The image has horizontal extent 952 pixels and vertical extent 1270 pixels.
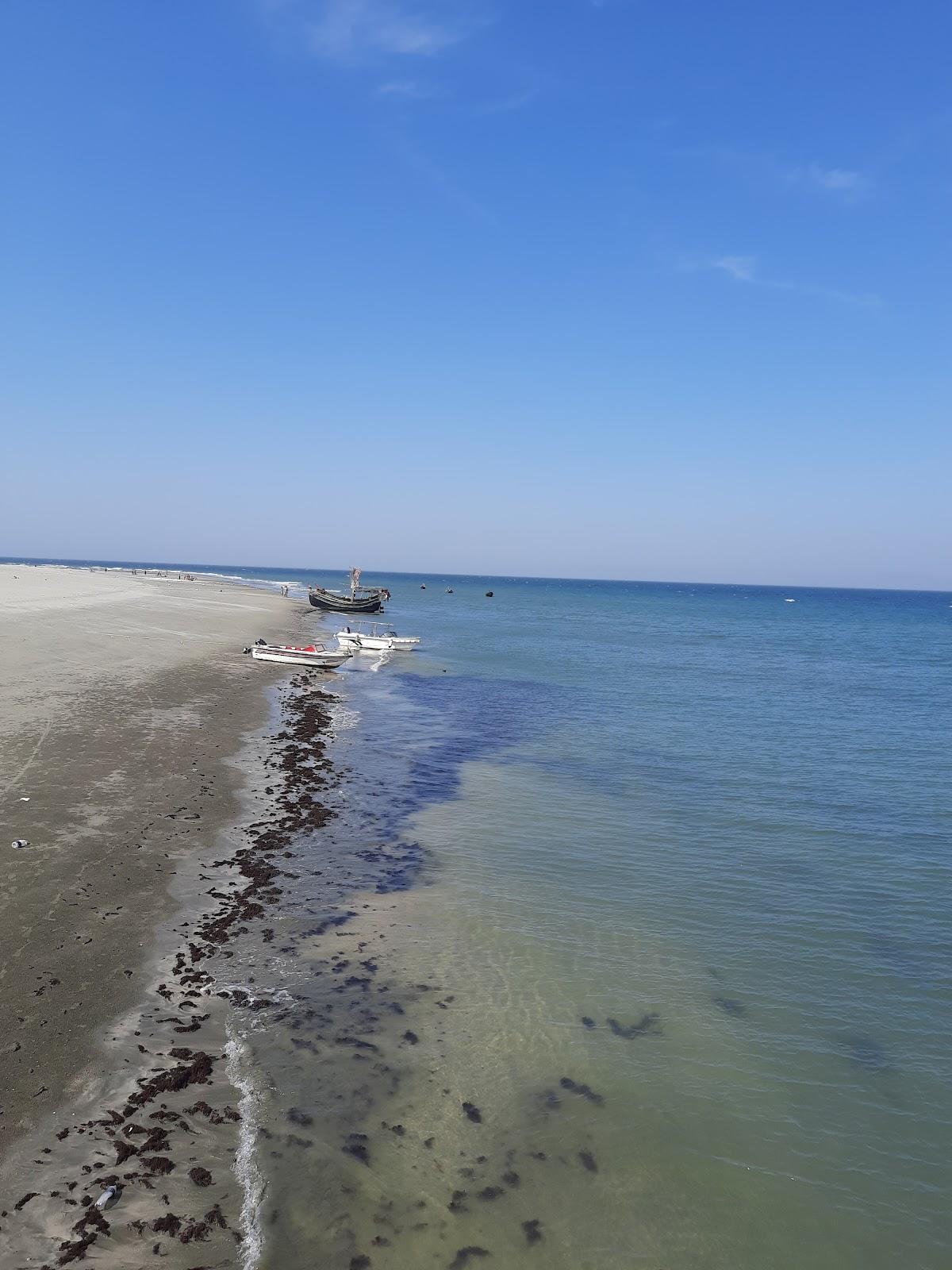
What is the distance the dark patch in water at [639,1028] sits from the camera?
9.54 m

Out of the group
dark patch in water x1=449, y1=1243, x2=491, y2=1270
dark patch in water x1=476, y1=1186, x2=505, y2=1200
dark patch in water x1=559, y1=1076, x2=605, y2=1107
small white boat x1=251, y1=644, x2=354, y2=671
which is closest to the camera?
dark patch in water x1=449, y1=1243, x2=491, y2=1270

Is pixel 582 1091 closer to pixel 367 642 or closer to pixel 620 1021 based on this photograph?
pixel 620 1021

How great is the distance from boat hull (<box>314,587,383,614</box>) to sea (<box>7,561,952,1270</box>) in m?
56.6

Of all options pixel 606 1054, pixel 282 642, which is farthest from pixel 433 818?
pixel 282 642

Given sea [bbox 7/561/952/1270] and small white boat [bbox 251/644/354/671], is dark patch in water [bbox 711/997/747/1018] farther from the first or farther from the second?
small white boat [bbox 251/644/354/671]

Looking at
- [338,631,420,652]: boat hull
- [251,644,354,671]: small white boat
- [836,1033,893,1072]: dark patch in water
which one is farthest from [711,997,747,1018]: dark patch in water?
[338,631,420,652]: boat hull

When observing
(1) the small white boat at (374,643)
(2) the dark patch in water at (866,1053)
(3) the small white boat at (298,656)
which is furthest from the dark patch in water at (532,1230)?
(1) the small white boat at (374,643)

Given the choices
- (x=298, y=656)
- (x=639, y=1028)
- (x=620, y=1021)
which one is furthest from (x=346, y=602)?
(x=639, y=1028)

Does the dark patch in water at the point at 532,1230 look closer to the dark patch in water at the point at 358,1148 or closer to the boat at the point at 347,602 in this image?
the dark patch in water at the point at 358,1148

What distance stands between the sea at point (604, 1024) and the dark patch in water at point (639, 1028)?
1.6 inches

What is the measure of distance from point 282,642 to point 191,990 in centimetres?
4058

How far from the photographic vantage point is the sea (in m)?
6.75

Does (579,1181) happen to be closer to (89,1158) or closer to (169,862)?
(89,1158)

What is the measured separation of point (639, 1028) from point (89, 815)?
1077 centimetres
